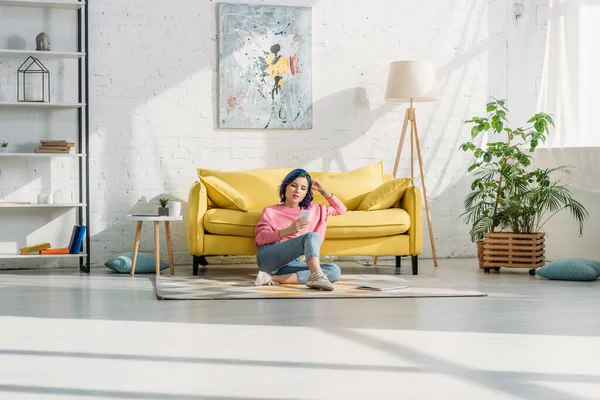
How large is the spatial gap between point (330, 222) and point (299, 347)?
279 centimetres

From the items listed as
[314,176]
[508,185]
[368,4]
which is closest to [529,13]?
[368,4]

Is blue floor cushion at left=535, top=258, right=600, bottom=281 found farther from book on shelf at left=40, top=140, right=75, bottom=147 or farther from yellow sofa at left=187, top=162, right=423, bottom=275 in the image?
book on shelf at left=40, top=140, right=75, bottom=147

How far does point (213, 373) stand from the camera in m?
2.83

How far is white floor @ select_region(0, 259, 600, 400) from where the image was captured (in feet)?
8.63

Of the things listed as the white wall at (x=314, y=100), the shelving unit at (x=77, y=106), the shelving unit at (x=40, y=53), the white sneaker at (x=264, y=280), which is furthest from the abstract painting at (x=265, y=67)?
the white sneaker at (x=264, y=280)

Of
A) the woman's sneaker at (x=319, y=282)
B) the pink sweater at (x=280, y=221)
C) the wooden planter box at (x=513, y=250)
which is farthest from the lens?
the wooden planter box at (x=513, y=250)

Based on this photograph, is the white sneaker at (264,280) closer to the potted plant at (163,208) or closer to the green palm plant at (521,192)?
the potted plant at (163,208)

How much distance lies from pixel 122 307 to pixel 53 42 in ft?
9.89

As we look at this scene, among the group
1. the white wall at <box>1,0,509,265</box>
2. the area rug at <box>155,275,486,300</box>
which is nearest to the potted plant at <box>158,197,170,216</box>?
the white wall at <box>1,0,509,265</box>

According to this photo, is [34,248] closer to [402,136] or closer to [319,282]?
[319,282]

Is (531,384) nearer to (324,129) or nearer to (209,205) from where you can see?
(209,205)

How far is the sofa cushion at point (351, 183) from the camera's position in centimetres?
658

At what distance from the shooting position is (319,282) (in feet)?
16.6

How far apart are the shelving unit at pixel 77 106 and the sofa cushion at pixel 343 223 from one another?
1085 mm
